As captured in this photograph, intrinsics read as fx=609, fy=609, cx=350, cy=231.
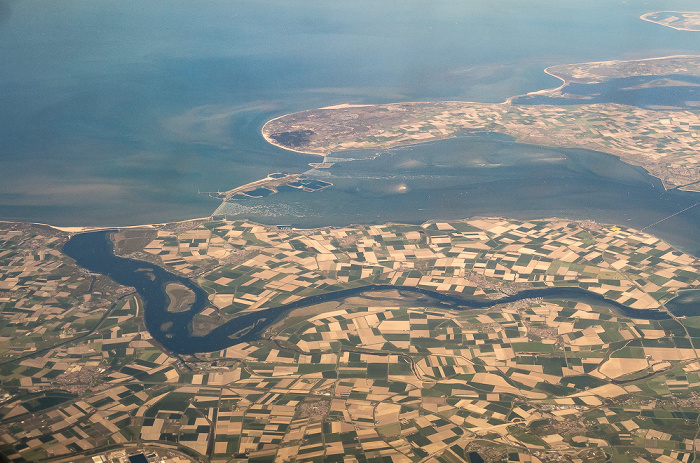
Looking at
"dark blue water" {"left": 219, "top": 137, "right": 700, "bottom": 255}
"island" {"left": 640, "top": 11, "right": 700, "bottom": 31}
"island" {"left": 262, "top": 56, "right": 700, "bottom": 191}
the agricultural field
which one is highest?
"island" {"left": 640, "top": 11, "right": 700, "bottom": 31}

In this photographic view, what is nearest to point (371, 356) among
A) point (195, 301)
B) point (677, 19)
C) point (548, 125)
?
point (195, 301)

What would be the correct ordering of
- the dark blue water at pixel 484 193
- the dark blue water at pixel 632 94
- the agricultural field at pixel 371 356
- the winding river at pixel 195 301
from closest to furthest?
the agricultural field at pixel 371 356
the winding river at pixel 195 301
the dark blue water at pixel 484 193
the dark blue water at pixel 632 94

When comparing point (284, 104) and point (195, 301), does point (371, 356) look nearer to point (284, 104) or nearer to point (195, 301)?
point (195, 301)

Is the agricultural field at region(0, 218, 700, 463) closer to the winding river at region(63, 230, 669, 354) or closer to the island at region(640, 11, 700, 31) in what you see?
the winding river at region(63, 230, 669, 354)

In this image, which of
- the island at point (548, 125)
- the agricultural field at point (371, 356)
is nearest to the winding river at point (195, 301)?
the agricultural field at point (371, 356)

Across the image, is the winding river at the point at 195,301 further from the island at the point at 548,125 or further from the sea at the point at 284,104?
the island at the point at 548,125

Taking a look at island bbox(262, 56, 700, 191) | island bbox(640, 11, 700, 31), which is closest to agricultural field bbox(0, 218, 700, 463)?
island bbox(262, 56, 700, 191)
